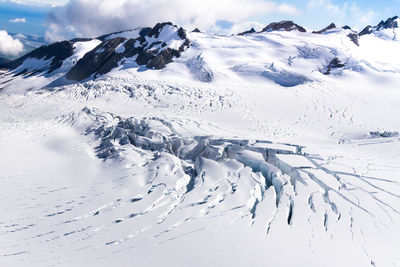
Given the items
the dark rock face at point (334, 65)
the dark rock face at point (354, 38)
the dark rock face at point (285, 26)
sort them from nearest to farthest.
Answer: the dark rock face at point (334, 65) → the dark rock face at point (354, 38) → the dark rock face at point (285, 26)

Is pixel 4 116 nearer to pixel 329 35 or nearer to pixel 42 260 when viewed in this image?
pixel 42 260

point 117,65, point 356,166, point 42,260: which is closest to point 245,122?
point 356,166

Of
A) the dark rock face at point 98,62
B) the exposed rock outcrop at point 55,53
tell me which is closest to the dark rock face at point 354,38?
the dark rock face at point 98,62

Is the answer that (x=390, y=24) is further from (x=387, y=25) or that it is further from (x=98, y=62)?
(x=98, y=62)

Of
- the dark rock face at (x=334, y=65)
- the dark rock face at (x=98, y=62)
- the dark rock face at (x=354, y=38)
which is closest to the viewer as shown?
the dark rock face at (x=334, y=65)

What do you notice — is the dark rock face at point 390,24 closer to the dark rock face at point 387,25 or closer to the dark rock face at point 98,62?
the dark rock face at point 387,25

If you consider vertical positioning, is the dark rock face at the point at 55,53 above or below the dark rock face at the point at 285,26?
below

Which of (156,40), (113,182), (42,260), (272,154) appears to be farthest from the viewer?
(156,40)
